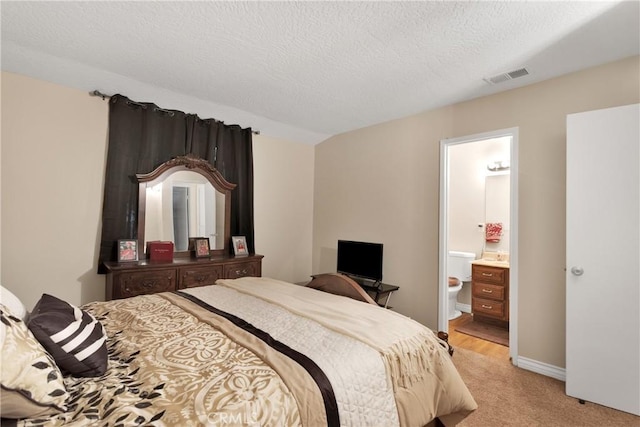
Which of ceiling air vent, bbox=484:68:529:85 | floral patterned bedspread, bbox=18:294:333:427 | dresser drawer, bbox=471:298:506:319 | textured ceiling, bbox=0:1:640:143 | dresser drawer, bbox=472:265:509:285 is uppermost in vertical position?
ceiling air vent, bbox=484:68:529:85

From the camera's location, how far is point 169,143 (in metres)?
3.42

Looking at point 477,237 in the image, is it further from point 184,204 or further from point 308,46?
point 184,204

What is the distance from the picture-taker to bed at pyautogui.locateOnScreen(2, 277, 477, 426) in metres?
0.96

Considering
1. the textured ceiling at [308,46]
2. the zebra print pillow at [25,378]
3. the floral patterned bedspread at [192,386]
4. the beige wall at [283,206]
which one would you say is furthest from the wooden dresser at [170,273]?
the zebra print pillow at [25,378]

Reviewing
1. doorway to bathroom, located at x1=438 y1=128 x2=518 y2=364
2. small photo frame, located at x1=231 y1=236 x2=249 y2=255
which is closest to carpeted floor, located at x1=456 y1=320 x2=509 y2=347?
doorway to bathroom, located at x1=438 y1=128 x2=518 y2=364

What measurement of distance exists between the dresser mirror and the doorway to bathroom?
8.47ft

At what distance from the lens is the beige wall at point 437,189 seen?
2668mm

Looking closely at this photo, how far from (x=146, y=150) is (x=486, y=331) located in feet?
14.5

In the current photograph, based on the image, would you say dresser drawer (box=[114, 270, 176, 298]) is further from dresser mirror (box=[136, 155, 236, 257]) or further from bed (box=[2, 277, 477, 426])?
bed (box=[2, 277, 477, 426])

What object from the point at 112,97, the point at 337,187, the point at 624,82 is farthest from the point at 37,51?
the point at 624,82

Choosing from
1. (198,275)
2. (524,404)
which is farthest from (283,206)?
(524,404)

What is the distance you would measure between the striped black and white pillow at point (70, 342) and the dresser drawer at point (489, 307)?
4113 mm

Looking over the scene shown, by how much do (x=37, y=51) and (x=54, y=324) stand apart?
233 centimetres

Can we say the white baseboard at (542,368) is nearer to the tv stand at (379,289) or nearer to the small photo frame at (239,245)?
the tv stand at (379,289)
